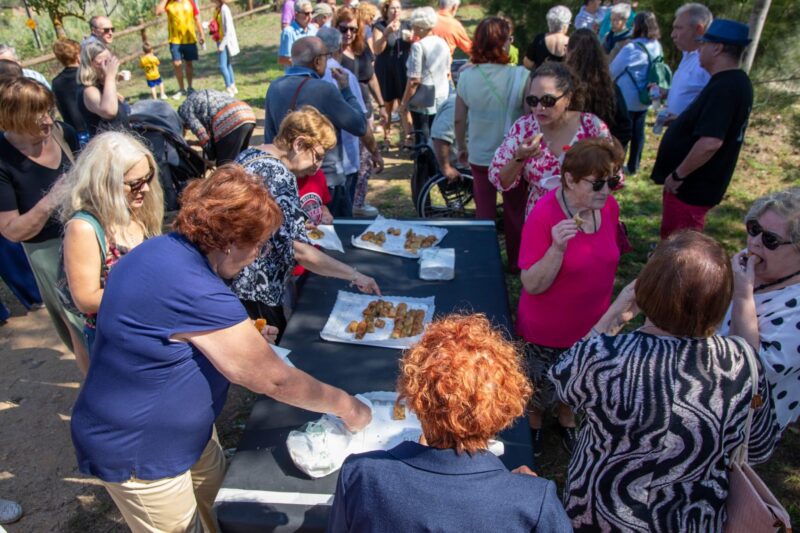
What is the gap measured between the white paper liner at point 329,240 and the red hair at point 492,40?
1709 mm

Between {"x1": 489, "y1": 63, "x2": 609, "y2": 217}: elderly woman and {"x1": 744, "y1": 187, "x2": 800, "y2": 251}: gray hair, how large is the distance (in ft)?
3.64

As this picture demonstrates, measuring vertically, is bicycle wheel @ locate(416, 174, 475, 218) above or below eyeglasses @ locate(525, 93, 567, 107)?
below

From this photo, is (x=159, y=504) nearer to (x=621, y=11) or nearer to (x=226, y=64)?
(x=621, y=11)

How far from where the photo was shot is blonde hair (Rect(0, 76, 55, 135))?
2473mm

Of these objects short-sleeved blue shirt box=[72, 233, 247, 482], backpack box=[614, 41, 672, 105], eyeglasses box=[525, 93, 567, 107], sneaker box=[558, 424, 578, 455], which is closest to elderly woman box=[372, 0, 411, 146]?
backpack box=[614, 41, 672, 105]

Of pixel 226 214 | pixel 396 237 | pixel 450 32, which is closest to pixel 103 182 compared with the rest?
pixel 226 214

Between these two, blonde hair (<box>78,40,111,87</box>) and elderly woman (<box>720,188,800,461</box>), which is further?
blonde hair (<box>78,40,111,87</box>)

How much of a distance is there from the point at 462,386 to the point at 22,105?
2.52 m

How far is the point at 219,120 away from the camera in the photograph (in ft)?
15.7

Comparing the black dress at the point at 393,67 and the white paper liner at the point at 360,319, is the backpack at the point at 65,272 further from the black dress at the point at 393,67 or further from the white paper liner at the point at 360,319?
the black dress at the point at 393,67

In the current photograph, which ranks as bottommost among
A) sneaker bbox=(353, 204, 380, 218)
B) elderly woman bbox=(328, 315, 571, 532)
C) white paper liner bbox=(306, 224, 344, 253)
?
sneaker bbox=(353, 204, 380, 218)

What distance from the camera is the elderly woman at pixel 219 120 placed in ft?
15.7

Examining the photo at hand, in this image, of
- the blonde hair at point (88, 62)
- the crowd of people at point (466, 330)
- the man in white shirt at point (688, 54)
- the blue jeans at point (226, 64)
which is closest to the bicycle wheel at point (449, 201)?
the crowd of people at point (466, 330)

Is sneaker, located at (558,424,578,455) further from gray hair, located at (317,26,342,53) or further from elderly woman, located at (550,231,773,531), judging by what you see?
gray hair, located at (317,26,342,53)
